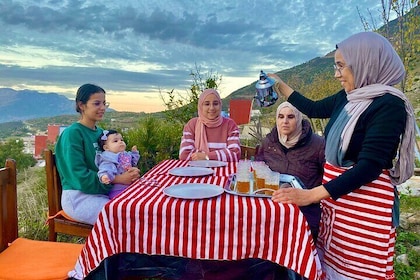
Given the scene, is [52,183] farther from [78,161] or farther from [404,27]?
[404,27]

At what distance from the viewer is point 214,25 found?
17.8 ft

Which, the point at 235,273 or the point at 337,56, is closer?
the point at 337,56

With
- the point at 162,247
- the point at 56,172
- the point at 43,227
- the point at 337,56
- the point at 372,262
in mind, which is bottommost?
the point at 43,227

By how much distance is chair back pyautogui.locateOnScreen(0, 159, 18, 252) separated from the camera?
6.69 ft

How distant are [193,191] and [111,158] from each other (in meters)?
1.02

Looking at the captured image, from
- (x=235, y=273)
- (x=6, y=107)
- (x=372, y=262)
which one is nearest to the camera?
(x=372, y=262)

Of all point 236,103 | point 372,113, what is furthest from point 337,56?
point 236,103

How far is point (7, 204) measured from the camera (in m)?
2.09

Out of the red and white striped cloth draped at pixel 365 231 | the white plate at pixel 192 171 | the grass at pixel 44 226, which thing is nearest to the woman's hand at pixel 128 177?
the white plate at pixel 192 171

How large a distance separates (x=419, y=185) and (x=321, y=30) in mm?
2838

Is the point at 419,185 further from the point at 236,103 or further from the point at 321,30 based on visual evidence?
the point at 236,103

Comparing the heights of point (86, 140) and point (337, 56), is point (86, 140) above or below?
below

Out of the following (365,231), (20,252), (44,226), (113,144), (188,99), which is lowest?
(44,226)

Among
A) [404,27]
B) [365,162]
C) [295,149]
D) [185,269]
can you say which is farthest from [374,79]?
[404,27]
